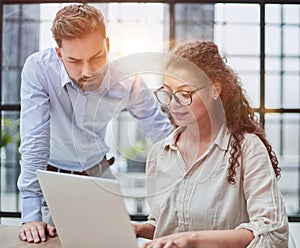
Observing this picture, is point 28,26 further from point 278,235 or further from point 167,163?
point 278,235

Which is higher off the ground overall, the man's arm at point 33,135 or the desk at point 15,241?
the man's arm at point 33,135

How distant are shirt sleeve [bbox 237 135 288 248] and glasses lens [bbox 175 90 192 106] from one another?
0.16 metres

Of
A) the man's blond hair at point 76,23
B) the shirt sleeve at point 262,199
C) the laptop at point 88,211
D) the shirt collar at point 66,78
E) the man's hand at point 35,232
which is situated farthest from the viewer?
the shirt collar at point 66,78

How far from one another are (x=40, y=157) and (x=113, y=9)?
56cm

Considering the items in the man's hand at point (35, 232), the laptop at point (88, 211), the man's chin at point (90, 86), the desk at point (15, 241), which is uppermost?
the man's chin at point (90, 86)

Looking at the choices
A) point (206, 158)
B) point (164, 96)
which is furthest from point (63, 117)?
point (206, 158)

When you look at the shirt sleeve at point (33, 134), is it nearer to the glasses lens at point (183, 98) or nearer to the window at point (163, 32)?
the window at point (163, 32)

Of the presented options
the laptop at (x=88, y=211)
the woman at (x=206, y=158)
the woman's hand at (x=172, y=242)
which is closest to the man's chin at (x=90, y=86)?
the woman at (x=206, y=158)

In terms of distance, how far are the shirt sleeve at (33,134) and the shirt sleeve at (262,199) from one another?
612 millimetres

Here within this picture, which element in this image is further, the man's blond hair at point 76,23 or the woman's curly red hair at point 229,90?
the man's blond hair at point 76,23

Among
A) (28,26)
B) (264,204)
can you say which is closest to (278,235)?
(264,204)

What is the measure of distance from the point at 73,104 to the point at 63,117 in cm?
6

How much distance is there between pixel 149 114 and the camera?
1.78 m

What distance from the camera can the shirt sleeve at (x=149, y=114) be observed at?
1.75 metres
